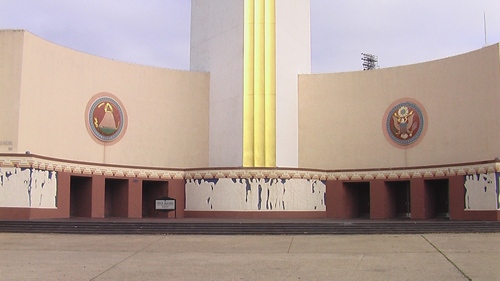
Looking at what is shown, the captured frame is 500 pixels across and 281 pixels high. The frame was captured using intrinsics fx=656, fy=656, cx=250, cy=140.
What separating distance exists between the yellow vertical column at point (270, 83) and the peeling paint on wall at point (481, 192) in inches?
367

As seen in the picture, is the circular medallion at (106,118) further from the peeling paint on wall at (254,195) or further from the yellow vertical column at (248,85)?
the yellow vertical column at (248,85)

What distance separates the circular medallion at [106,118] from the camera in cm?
3033

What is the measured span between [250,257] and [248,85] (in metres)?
16.6

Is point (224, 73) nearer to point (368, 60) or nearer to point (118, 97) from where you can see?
point (118, 97)

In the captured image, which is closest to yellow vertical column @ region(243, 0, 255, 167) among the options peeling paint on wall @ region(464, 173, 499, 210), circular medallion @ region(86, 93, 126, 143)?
circular medallion @ region(86, 93, 126, 143)

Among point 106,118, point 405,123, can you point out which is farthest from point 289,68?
point 106,118

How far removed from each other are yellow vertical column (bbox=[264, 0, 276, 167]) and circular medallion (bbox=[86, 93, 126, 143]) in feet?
23.0

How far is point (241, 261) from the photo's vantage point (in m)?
16.1

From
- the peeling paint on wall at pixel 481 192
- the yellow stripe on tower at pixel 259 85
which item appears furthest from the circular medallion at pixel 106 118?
the peeling paint on wall at pixel 481 192

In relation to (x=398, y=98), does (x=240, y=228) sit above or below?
below

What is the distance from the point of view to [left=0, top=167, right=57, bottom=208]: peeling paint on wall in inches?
997

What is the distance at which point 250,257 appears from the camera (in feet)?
Answer: 55.2

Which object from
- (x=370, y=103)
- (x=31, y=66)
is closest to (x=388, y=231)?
(x=370, y=103)

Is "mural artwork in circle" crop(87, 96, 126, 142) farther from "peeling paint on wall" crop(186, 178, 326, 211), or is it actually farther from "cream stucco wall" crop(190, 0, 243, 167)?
"cream stucco wall" crop(190, 0, 243, 167)
